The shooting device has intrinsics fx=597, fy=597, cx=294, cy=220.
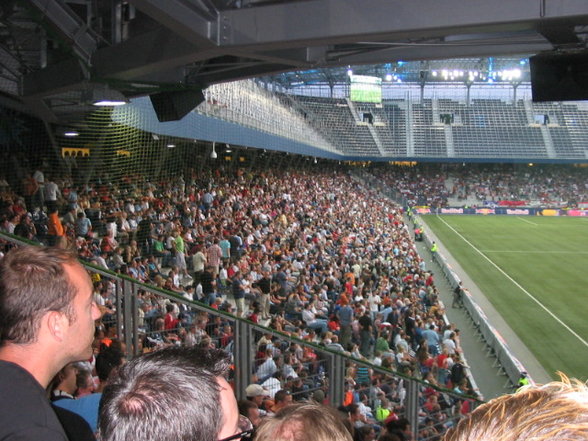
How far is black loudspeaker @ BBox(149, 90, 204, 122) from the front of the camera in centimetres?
805

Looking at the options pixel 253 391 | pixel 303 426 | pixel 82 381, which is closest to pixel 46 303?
pixel 303 426

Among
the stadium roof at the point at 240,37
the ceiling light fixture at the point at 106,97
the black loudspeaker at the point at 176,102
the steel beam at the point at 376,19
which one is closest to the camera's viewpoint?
the steel beam at the point at 376,19

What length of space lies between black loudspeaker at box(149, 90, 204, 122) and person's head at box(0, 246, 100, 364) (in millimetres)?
6529

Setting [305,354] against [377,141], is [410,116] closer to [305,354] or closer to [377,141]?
[377,141]

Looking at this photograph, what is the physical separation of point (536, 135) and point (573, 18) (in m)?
55.7

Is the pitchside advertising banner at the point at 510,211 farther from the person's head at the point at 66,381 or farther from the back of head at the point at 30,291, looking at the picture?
the back of head at the point at 30,291

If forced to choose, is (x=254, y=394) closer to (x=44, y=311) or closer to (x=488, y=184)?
(x=44, y=311)

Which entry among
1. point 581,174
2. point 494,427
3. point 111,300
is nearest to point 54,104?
point 111,300

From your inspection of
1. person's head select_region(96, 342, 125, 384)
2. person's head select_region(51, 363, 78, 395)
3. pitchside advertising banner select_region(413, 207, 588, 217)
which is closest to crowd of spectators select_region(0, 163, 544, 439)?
person's head select_region(96, 342, 125, 384)

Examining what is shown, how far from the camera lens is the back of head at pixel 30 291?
1633 mm

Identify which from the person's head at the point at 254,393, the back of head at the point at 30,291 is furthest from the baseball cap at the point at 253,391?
the back of head at the point at 30,291

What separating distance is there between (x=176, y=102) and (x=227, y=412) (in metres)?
7.27

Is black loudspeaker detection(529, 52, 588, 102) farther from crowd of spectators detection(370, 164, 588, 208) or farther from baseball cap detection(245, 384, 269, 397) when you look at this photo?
crowd of spectators detection(370, 164, 588, 208)

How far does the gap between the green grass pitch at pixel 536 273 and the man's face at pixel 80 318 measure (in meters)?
12.9
